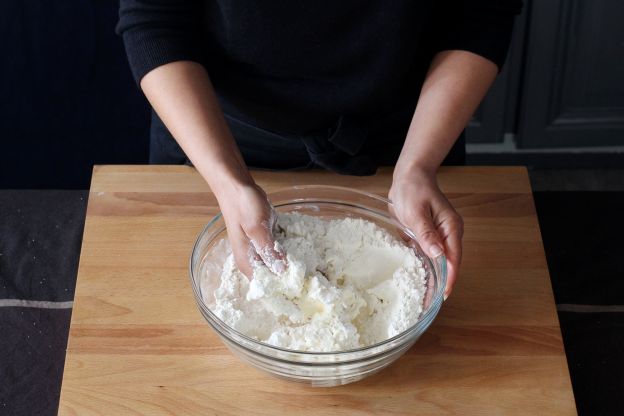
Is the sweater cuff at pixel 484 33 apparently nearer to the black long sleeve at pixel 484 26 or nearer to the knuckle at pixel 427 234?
the black long sleeve at pixel 484 26

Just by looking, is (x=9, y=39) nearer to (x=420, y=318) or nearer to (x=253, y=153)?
(x=253, y=153)

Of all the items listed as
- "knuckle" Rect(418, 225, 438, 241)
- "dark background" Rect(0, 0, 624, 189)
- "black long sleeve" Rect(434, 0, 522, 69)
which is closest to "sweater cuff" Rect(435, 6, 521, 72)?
"black long sleeve" Rect(434, 0, 522, 69)

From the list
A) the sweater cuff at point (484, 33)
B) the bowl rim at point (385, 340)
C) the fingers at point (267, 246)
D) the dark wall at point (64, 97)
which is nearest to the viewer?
the bowl rim at point (385, 340)

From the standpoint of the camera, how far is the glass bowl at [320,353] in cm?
79

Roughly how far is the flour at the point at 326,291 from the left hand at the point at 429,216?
0.03m

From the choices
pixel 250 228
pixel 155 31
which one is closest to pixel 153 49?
pixel 155 31

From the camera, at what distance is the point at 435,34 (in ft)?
3.82

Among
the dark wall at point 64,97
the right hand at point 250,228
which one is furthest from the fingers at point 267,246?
the dark wall at point 64,97

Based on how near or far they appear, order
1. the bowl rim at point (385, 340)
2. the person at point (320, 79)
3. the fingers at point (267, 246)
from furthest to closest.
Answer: the person at point (320, 79) → the fingers at point (267, 246) → the bowl rim at point (385, 340)

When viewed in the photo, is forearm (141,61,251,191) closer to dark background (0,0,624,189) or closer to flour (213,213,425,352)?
flour (213,213,425,352)

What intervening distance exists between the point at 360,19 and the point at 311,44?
77 mm

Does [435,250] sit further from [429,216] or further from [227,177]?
[227,177]

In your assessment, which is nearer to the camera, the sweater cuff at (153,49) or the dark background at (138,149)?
the sweater cuff at (153,49)

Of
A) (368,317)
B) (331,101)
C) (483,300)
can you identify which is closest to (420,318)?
(368,317)
